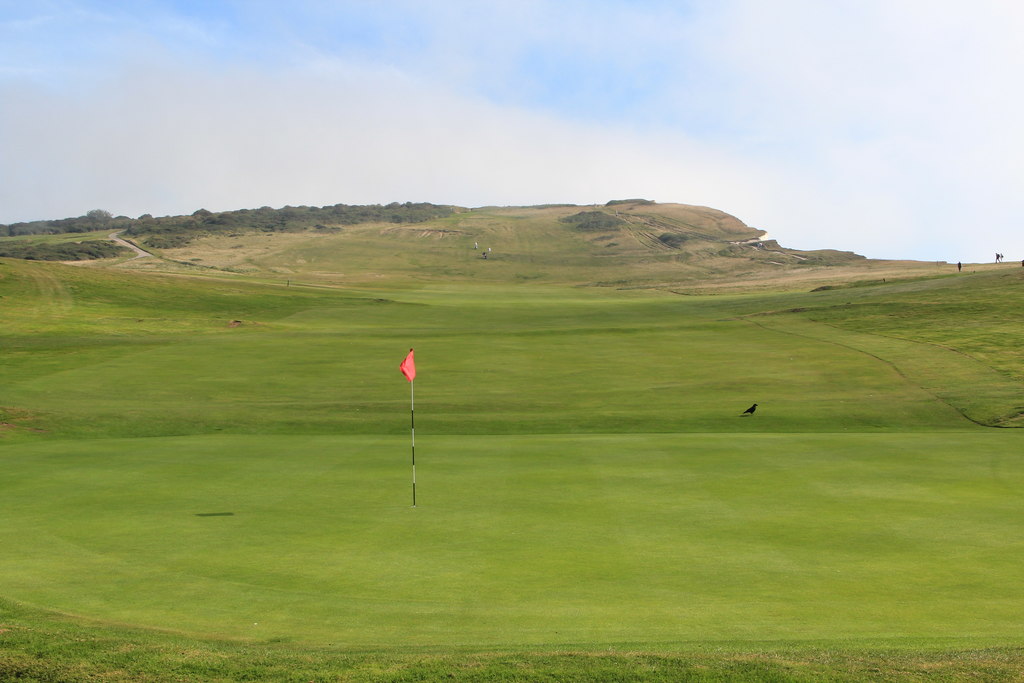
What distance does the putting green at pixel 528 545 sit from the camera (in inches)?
400

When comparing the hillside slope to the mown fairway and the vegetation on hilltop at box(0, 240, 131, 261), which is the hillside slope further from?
the mown fairway


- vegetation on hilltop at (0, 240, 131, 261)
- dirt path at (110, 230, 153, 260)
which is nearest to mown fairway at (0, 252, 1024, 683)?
vegetation on hilltop at (0, 240, 131, 261)

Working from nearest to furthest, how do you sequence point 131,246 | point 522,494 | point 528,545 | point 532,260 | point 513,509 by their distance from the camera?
point 528,545 < point 513,509 < point 522,494 < point 131,246 < point 532,260

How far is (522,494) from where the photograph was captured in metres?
17.3

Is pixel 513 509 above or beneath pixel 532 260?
beneath

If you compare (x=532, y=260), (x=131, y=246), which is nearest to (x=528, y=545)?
(x=532, y=260)

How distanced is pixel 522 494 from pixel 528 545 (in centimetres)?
390

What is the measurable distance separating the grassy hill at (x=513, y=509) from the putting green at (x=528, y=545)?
0.07 metres

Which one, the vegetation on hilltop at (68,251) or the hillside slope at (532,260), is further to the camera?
the vegetation on hilltop at (68,251)

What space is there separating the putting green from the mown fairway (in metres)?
0.06

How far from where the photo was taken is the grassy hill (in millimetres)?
9109

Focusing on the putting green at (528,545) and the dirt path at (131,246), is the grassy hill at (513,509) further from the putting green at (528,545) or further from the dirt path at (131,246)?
the dirt path at (131,246)

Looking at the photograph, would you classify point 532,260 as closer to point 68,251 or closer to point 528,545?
point 68,251

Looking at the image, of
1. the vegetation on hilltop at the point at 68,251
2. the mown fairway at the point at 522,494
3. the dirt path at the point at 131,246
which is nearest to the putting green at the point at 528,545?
the mown fairway at the point at 522,494
